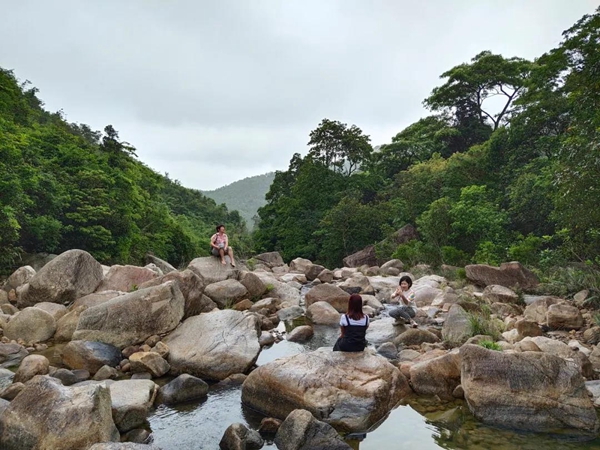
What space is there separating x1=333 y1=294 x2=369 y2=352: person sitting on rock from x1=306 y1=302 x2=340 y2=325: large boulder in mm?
5293

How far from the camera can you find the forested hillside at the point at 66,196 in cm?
1636

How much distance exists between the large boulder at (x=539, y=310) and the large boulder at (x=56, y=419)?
33.7 feet

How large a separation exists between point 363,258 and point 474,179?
387 inches

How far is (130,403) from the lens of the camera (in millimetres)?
5969

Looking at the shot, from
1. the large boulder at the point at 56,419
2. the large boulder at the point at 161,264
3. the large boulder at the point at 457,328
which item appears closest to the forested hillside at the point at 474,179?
the large boulder at the point at 457,328

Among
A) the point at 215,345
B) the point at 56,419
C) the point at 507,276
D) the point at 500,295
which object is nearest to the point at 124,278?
the point at 215,345

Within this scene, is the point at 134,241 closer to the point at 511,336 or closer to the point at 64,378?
the point at 64,378

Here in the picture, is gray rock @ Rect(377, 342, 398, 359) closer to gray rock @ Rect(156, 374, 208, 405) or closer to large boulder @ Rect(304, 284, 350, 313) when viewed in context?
gray rock @ Rect(156, 374, 208, 405)

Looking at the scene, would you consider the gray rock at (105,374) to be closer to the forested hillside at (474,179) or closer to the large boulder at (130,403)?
the large boulder at (130,403)

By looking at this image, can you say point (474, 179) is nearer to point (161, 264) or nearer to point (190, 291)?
point (161, 264)

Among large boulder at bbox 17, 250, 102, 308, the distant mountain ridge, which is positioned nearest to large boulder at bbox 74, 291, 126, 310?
large boulder at bbox 17, 250, 102, 308

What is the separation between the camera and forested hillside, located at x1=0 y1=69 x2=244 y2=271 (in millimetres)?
16359

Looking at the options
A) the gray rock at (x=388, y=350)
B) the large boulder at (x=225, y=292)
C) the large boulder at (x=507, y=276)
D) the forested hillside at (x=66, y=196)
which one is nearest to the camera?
the gray rock at (x=388, y=350)

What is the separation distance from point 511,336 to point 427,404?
364cm
